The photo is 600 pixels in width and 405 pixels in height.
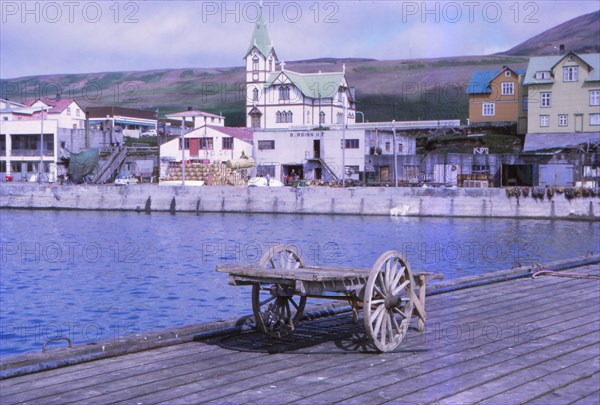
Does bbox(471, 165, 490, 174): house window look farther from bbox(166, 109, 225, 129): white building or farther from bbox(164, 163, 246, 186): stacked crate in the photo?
bbox(166, 109, 225, 129): white building

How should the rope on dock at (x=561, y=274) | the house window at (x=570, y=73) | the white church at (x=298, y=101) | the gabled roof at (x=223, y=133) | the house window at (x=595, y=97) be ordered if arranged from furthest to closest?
the white church at (x=298, y=101), the gabled roof at (x=223, y=133), the house window at (x=570, y=73), the house window at (x=595, y=97), the rope on dock at (x=561, y=274)

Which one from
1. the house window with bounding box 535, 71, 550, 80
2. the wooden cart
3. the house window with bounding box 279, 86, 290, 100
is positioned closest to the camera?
the wooden cart

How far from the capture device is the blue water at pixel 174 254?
76.4ft

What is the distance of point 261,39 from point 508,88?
5054cm

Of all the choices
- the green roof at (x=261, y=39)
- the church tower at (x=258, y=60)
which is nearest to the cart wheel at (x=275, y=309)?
the church tower at (x=258, y=60)

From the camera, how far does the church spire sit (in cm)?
12462

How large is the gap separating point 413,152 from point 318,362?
3209 inches

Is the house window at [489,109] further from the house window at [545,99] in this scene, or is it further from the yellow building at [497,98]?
the house window at [545,99]

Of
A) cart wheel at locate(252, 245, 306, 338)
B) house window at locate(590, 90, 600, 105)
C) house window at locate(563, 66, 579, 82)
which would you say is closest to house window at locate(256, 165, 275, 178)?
house window at locate(563, 66, 579, 82)

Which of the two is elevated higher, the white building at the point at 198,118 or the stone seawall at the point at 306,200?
the white building at the point at 198,118

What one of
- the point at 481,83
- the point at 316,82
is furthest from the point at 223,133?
the point at 481,83

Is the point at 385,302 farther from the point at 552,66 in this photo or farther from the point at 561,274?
the point at 552,66

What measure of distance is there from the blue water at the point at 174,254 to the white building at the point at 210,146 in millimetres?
17106

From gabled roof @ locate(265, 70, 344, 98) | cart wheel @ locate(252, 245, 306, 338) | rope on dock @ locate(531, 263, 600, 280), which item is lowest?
rope on dock @ locate(531, 263, 600, 280)
